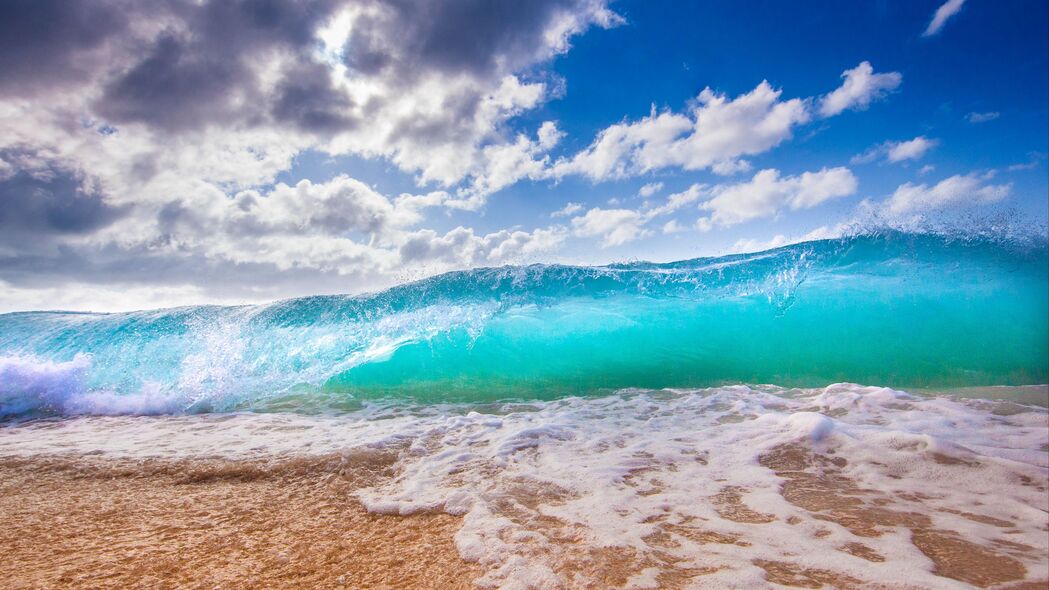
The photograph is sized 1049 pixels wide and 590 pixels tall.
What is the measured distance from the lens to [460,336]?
34.5 ft

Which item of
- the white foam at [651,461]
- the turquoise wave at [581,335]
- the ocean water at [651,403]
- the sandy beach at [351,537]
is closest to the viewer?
the sandy beach at [351,537]

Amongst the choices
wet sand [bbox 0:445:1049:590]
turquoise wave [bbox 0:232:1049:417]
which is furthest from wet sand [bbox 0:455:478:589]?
turquoise wave [bbox 0:232:1049:417]

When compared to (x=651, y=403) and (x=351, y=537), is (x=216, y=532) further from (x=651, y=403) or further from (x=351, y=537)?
(x=651, y=403)

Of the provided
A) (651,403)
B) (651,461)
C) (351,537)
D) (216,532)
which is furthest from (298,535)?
(651,403)

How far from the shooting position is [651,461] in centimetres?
320

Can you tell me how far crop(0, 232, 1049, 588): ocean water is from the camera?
204 cm

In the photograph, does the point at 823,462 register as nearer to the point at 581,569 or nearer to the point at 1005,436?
the point at 1005,436

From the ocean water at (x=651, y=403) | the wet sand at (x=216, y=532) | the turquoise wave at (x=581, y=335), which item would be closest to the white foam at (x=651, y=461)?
the ocean water at (x=651, y=403)

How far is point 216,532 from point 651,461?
281 centimetres

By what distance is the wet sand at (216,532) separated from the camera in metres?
1.78

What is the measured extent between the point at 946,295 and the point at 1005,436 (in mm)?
12030

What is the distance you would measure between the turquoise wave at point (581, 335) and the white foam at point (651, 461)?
1420mm

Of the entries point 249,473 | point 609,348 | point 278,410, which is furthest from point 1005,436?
point 278,410

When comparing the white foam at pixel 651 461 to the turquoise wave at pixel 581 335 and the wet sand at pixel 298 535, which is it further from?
the turquoise wave at pixel 581 335
